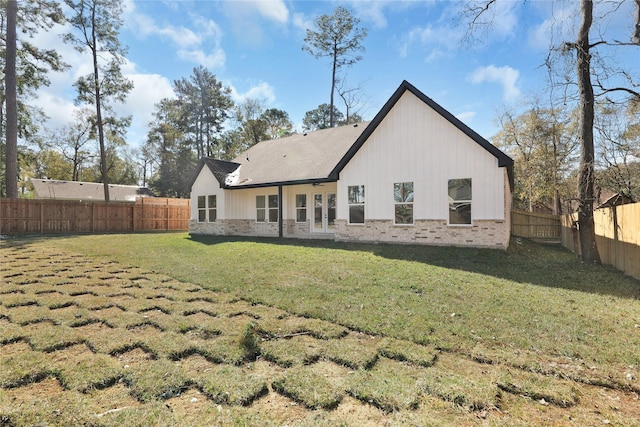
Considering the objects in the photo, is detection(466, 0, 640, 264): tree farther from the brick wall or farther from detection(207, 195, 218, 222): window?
detection(207, 195, 218, 222): window

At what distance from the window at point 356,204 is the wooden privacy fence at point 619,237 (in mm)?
6819

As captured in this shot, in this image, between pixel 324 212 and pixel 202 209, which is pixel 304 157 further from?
pixel 202 209

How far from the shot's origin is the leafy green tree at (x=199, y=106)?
34875 mm

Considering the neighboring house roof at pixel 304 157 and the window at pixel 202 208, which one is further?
the window at pixel 202 208

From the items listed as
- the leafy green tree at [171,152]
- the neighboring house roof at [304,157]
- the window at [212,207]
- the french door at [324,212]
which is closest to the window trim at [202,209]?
the window at [212,207]

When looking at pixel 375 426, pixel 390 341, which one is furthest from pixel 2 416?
pixel 390 341

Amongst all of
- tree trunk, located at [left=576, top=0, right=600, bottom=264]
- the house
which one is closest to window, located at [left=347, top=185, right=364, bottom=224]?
the house

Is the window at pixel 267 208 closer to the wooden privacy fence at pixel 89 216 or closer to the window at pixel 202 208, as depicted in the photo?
the window at pixel 202 208

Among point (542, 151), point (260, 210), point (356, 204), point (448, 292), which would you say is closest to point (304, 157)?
point (260, 210)

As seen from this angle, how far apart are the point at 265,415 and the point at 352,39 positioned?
28.7m

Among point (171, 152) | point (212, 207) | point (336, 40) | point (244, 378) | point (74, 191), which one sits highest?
point (336, 40)

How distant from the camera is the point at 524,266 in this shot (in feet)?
27.5

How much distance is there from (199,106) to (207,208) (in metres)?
21.8

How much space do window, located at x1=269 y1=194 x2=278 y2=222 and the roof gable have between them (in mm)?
4516
